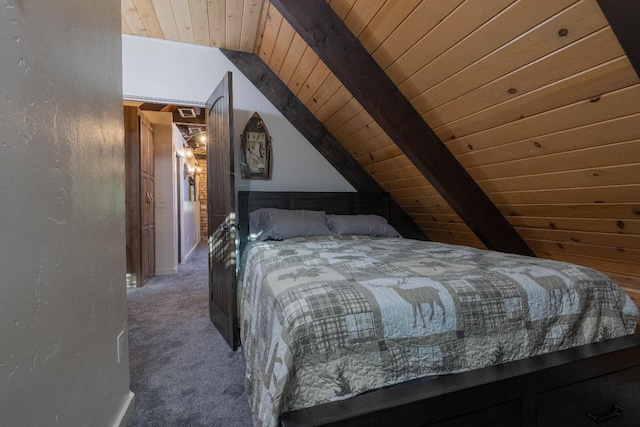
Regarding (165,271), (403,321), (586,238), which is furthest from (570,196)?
(165,271)

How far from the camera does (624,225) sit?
71.4 inches

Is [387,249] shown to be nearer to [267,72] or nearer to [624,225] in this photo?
[624,225]

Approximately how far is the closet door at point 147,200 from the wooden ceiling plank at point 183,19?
1.53 m

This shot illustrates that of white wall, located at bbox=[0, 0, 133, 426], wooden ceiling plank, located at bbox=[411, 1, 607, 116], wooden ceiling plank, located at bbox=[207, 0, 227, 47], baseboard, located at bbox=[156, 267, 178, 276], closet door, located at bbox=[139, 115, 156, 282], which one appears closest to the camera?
white wall, located at bbox=[0, 0, 133, 426]

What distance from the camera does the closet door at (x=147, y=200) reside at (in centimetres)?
382

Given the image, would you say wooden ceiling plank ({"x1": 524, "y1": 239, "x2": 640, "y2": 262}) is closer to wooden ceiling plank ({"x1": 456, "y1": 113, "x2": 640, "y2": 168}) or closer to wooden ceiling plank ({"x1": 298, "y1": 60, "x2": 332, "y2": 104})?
wooden ceiling plank ({"x1": 456, "y1": 113, "x2": 640, "y2": 168})

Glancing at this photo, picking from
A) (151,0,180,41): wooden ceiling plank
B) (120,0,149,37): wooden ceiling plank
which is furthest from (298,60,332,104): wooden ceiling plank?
(120,0,149,37): wooden ceiling plank

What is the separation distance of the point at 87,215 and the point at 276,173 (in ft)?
7.08

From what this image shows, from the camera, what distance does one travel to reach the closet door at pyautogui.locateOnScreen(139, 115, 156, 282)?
12.5 feet

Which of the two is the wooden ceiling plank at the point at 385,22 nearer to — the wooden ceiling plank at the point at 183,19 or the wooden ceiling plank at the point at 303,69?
the wooden ceiling plank at the point at 303,69

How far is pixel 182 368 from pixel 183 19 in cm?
251

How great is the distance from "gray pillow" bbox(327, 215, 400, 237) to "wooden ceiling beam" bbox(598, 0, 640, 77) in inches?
77.7

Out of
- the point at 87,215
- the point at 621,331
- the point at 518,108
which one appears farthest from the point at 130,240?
the point at 621,331

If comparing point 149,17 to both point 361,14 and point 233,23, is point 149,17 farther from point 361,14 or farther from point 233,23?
point 361,14
